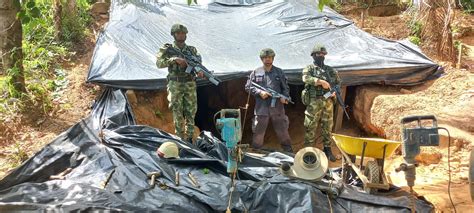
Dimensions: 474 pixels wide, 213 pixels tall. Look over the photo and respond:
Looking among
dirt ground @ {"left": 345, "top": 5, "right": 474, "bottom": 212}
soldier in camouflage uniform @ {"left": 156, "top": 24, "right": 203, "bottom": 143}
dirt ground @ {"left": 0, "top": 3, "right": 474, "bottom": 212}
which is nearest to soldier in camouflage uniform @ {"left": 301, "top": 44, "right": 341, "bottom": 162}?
dirt ground @ {"left": 0, "top": 3, "right": 474, "bottom": 212}

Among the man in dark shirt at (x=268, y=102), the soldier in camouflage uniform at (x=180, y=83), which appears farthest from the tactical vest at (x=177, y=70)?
the man in dark shirt at (x=268, y=102)

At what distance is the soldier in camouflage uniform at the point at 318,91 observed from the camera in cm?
529

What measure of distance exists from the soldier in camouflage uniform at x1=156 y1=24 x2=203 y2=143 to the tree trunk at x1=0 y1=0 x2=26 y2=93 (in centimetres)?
170

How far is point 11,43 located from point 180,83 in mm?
2047

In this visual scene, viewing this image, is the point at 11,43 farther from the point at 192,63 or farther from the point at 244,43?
the point at 244,43

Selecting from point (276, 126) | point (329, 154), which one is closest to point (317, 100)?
point (276, 126)

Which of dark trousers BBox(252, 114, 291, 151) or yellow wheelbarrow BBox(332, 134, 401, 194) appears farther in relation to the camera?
dark trousers BBox(252, 114, 291, 151)

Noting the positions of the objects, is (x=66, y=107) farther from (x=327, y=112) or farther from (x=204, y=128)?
(x=327, y=112)

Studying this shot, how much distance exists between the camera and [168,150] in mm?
4062

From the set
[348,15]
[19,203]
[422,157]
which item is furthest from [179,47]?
[348,15]

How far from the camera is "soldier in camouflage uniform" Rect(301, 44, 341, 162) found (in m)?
5.29

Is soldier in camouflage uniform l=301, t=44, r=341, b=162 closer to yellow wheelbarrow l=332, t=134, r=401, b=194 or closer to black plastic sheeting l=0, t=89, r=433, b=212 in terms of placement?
black plastic sheeting l=0, t=89, r=433, b=212

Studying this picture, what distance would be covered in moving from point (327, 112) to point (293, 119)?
202 centimetres

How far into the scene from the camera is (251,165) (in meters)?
4.29
